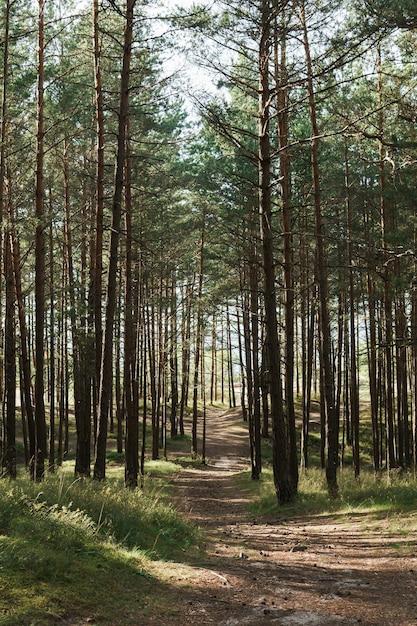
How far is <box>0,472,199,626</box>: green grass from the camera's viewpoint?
4453 mm

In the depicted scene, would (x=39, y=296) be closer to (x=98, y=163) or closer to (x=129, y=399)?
(x=98, y=163)

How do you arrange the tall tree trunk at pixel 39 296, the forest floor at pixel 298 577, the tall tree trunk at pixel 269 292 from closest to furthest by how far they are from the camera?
the forest floor at pixel 298 577 → the tall tree trunk at pixel 269 292 → the tall tree trunk at pixel 39 296

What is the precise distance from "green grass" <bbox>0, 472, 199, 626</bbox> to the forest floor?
39 centimetres

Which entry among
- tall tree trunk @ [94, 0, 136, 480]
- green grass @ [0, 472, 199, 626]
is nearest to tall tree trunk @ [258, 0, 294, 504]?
tall tree trunk @ [94, 0, 136, 480]

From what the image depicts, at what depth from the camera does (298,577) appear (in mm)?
6270

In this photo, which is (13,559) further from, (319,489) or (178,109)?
(178,109)

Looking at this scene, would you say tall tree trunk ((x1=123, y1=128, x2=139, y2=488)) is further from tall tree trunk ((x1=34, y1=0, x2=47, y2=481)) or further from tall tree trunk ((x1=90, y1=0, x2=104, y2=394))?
tall tree trunk ((x1=34, y1=0, x2=47, y2=481))

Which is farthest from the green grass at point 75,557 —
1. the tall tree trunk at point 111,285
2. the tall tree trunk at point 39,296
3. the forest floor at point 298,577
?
the tall tree trunk at point 39,296

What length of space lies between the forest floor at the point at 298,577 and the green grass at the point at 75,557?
0.39m

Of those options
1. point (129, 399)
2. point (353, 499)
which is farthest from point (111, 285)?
point (353, 499)

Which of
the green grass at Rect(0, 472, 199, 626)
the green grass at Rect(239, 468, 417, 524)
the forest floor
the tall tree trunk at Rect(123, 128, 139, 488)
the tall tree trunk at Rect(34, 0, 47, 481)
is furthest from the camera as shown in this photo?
the tall tree trunk at Rect(123, 128, 139, 488)

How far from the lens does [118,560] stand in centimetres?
578

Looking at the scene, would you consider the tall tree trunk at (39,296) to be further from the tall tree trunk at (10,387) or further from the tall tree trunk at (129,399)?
the tall tree trunk at (129,399)

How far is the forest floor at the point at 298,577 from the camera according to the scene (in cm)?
491
